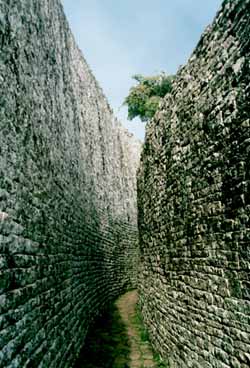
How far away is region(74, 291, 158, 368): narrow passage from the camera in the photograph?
653cm

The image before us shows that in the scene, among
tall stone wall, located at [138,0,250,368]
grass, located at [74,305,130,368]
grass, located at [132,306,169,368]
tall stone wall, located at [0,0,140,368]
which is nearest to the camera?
tall stone wall, located at [0,0,140,368]

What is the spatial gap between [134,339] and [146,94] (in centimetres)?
1809

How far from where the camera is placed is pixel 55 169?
19.2ft

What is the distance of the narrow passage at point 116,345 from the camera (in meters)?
6.53

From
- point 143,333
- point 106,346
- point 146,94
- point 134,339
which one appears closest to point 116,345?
point 106,346

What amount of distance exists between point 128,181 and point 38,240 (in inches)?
458

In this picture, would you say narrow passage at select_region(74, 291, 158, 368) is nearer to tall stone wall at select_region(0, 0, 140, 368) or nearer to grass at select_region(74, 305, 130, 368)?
grass at select_region(74, 305, 130, 368)

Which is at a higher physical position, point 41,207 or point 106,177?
point 106,177

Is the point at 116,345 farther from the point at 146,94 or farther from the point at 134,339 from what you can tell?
the point at 146,94

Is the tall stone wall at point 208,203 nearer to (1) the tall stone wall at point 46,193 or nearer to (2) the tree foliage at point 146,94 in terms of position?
(1) the tall stone wall at point 46,193

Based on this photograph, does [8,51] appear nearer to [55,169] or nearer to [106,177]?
[55,169]

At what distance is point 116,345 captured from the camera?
24.8 feet

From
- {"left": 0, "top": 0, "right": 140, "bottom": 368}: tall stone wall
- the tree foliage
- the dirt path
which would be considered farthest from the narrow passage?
the tree foliage

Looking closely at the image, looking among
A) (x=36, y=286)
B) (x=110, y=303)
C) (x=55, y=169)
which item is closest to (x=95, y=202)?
(x=110, y=303)
